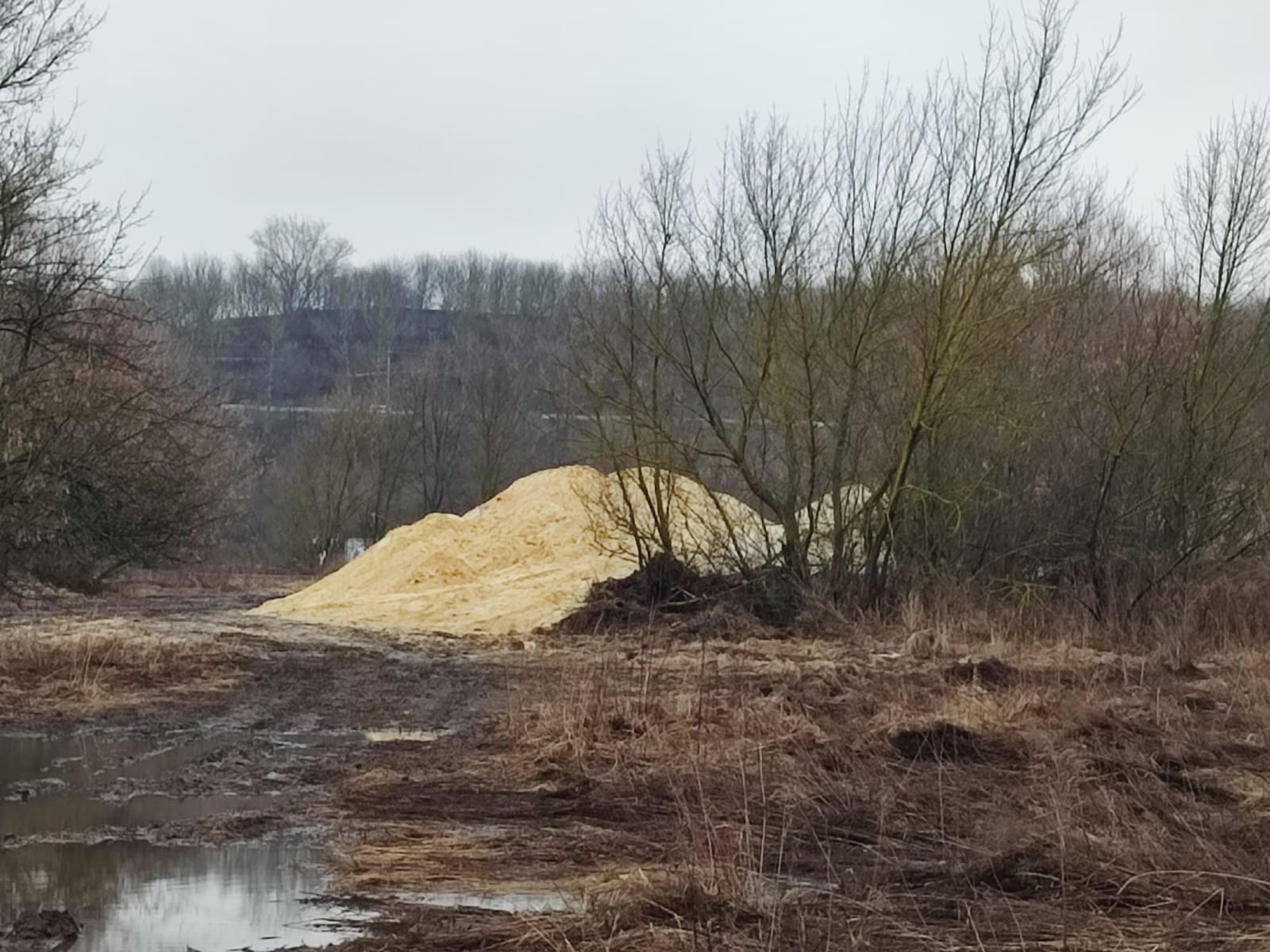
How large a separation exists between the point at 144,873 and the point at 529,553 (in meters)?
20.4

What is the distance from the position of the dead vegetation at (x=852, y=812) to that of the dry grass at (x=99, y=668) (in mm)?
4421

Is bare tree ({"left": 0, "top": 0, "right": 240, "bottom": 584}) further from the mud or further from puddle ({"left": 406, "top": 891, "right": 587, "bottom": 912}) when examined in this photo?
puddle ({"left": 406, "top": 891, "right": 587, "bottom": 912})

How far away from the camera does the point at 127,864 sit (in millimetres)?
7555

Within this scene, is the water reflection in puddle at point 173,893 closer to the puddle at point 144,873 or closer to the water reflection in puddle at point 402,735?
the puddle at point 144,873

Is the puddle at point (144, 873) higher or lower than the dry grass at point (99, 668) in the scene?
lower

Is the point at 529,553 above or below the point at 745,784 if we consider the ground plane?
above

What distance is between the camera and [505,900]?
21.7ft

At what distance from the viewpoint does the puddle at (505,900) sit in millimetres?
6391

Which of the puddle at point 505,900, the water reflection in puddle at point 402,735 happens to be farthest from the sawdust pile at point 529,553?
the puddle at point 505,900

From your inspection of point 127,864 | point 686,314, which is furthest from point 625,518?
point 127,864

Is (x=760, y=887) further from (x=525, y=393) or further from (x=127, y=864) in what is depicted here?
(x=525, y=393)

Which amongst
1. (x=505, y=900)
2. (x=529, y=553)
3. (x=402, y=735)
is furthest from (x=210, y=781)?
(x=529, y=553)

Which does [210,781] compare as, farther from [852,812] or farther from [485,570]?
[485,570]

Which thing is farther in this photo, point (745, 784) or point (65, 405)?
point (65, 405)
